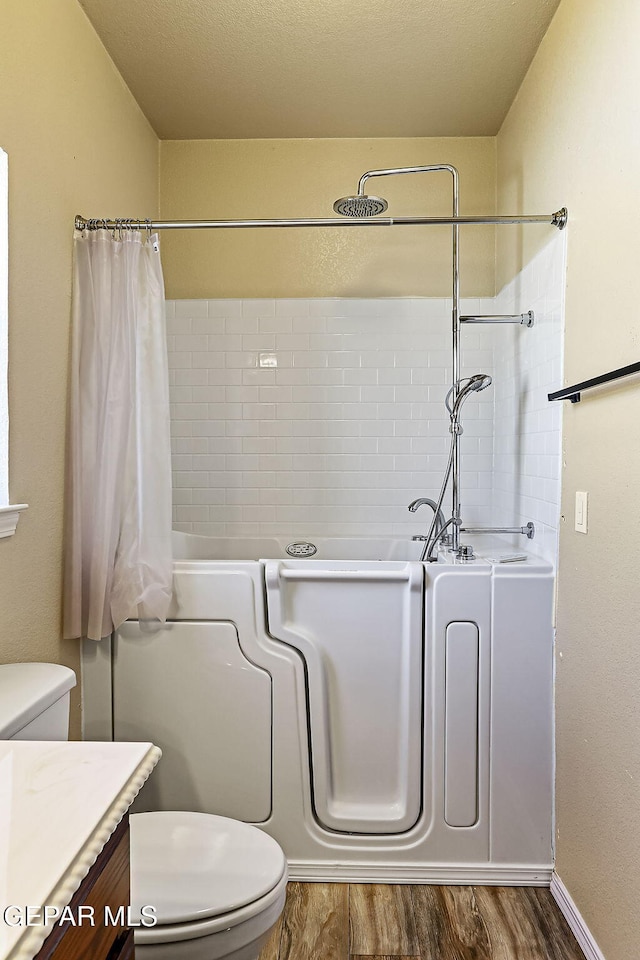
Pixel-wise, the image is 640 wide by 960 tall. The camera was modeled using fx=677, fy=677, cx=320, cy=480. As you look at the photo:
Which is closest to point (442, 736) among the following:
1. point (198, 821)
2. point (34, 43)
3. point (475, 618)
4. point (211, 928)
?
point (475, 618)

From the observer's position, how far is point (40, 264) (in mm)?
1789

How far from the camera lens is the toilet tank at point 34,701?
1209mm

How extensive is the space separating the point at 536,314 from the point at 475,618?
3.42 ft

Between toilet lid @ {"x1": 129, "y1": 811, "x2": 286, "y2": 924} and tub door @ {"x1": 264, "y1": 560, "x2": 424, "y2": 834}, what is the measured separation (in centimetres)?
59

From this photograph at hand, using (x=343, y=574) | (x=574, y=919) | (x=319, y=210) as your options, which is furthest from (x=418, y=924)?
(x=319, y=210)

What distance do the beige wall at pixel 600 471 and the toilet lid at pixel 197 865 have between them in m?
0.80

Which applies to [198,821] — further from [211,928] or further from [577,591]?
[577,591]

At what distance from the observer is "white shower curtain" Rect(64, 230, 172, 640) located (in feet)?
6.38

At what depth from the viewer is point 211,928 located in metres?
1.21

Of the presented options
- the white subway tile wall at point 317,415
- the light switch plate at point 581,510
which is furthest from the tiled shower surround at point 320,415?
the light switch plate at point 581,510

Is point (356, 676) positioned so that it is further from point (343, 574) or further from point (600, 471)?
point (600, 471)

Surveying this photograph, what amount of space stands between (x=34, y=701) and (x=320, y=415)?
74.9 inches

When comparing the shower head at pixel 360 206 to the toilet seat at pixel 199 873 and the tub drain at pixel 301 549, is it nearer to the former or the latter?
the tub drain at pixel 301 549
